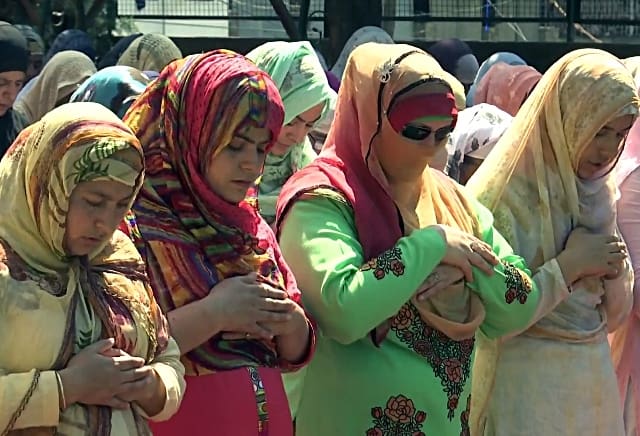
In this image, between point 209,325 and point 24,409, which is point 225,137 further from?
point 24,409

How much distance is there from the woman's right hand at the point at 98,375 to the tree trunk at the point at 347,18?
858cm

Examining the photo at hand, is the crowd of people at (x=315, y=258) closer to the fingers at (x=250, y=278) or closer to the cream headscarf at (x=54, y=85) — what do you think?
the fingers at (x=250, y=278)

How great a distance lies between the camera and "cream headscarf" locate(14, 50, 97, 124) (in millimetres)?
5598

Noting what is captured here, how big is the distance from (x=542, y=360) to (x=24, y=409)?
1796mm

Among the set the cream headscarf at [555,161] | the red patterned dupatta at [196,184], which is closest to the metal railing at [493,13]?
the cream headscarf at [555,161]

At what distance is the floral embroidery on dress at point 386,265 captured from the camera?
2.89 metres

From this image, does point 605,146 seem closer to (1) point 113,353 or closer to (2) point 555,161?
(2) point 555,161

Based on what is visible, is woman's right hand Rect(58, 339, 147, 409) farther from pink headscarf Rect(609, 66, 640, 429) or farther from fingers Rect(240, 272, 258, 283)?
pink headscarf Rect(609, 66, 640, 429)

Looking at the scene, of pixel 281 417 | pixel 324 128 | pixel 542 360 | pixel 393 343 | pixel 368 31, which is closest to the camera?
pixel 281 417

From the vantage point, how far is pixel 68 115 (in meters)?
2.36

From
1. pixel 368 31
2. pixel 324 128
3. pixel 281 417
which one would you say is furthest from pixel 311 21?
pixel 281 417

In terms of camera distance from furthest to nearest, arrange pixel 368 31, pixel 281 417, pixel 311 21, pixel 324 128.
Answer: pixel 311 21 < pixel 368 31 < pixel 324 128 < pixel 281 417

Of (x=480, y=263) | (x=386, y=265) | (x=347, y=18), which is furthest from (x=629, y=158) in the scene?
(x=347, y=18)

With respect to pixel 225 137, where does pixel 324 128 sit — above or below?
below
